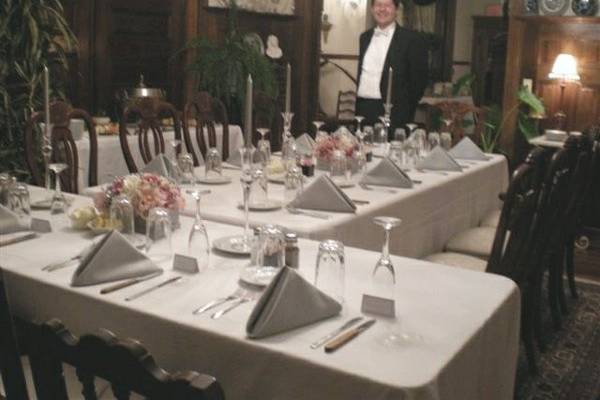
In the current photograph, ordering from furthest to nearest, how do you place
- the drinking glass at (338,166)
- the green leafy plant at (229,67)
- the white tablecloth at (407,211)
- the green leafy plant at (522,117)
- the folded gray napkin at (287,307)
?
→ the green leafy plant at (522,117), the green leafy plant at (229,67), the drinking glass at (338,166), the white tablecloth at (407,211), the folded gray napkin at (287,307)

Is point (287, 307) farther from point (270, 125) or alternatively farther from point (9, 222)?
point (270, 125)

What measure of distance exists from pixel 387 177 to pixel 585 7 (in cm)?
385

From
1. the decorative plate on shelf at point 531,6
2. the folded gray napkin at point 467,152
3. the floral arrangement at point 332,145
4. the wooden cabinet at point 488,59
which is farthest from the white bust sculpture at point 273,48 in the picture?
the wooden cabinet at point 488,59

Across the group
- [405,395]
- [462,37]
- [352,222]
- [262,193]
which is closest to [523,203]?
[352,222]

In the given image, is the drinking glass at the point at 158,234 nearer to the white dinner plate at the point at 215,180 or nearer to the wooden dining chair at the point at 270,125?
the white dinner plate at the point at 215,180

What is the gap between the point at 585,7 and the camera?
6.24 meters

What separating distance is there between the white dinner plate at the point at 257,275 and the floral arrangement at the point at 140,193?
0.47 m

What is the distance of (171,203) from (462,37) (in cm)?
991

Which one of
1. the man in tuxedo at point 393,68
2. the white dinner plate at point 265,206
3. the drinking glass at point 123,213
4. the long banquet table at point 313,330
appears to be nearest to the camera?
the long banquet table at point 313,330

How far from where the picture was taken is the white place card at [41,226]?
2307 millimetres

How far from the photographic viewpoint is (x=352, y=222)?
104 inches

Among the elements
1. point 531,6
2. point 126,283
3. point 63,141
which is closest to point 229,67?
point 531,6

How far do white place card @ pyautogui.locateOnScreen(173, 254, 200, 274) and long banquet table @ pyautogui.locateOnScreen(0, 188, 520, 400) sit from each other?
28mm

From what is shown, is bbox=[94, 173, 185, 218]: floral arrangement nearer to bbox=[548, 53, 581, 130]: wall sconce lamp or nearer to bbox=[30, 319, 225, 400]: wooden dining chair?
bbox=[30, 319, 225, 400]: wooden dining chair
